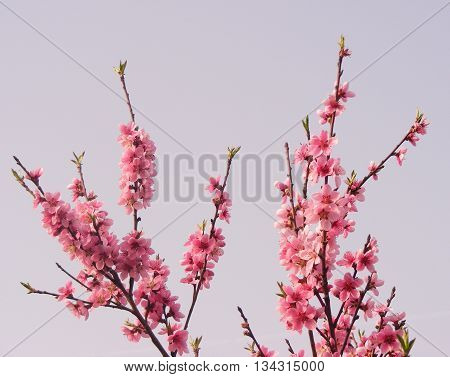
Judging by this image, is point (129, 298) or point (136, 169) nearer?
point (129, 298)

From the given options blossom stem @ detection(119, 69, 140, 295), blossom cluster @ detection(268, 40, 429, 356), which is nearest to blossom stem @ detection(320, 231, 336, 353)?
blossom cluster @ detection(268, 40, 429, 356)

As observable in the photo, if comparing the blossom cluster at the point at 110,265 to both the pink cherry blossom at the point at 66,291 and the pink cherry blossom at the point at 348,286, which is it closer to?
the pink cherry blossom at the point at 66,291

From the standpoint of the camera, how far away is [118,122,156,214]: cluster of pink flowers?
16.6 feet

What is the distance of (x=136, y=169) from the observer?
5113mm

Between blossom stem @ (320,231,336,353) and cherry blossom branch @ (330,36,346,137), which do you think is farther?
cherry blossom branch @ (330,36,346,137)

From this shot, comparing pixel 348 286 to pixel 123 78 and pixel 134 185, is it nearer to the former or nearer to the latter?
pixel 134 185

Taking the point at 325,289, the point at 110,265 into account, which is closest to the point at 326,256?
the point at 325,289

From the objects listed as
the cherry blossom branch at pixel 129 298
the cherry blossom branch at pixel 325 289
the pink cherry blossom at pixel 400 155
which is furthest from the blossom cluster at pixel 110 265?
the pink cherry blossom at pixel 400 155

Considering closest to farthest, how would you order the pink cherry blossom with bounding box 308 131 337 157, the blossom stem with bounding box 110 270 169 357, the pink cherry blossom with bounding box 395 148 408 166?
the pink cherry blossom with bounding box 308 131 337 157, the blossom stem with bounding box 110 270 169 357, the pink cherry blossom with bounding box 395 148 408 166

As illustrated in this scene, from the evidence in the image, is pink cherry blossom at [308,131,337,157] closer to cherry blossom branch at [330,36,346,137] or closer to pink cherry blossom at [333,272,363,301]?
cherry blossom branch at [330,36,346,137]

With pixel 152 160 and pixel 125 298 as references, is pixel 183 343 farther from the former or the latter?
pixel 152 160

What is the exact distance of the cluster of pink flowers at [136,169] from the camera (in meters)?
5.06

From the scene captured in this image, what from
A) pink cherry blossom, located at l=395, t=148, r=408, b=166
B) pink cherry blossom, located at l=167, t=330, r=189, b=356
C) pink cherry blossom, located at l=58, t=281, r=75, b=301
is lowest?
pink cherry blossom, located at l=167, t=330, r=189, b=356

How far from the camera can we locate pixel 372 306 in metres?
4.44
